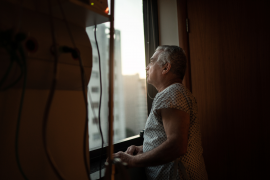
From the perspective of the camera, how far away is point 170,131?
0.88 meters

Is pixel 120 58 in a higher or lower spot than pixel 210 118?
higher

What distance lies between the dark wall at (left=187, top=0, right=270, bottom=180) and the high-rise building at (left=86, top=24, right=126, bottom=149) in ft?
2.24

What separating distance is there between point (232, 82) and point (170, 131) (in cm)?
88

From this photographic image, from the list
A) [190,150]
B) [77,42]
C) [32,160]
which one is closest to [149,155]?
[190,150]

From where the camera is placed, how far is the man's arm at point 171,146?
84 cm

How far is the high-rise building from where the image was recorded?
1138mm

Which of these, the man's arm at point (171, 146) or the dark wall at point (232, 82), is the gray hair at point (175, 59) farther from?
the dark wall at point (232, 82)

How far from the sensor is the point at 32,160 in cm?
70

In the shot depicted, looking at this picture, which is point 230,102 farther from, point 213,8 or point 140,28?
point 140,28

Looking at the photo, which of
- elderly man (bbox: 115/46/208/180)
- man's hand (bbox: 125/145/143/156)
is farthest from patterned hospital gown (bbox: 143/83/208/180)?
man's hand (bbox: 125/145/143/156)

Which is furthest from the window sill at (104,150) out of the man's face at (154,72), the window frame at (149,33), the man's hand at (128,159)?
the man's face at (154,72)

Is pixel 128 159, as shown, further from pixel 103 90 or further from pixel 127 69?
pixel 127 69

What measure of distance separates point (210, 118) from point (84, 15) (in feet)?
4.25

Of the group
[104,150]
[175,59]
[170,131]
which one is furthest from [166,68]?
[104,150]
